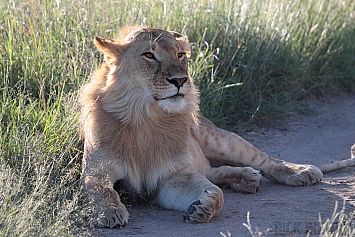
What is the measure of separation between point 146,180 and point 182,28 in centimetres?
259

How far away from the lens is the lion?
12.9 feet

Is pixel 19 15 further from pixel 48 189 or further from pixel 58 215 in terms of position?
pixel 58 215

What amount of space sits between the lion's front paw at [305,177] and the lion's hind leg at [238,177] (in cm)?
25

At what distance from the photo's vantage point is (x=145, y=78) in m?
4.05

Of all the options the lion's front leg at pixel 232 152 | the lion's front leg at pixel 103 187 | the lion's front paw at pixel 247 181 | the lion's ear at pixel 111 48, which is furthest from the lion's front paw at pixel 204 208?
the lion's front leg at pixel 232 152

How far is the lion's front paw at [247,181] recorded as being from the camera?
15.3 ft

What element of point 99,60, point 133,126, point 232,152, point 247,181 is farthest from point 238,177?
point 99,60

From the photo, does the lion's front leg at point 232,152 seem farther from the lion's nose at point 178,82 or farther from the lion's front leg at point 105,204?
the lion's front leg at point 105,204

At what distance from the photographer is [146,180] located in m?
4.17

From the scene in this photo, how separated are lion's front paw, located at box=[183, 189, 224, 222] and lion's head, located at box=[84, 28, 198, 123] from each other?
55 centimetres

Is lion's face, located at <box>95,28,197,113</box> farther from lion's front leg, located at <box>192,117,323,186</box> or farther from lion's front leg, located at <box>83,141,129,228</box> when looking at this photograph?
lion's front leg, located at <box>192,117,323,186</box>

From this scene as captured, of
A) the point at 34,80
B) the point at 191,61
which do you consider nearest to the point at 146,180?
the point at 34,80

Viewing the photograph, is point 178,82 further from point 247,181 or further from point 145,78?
point 247,181

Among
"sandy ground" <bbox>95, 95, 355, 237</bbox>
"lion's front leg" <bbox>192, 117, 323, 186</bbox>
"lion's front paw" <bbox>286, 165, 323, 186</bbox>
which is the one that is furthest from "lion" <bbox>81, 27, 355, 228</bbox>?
"lion's front paw" <bbox>286, 165, 323, 186</bbox>
